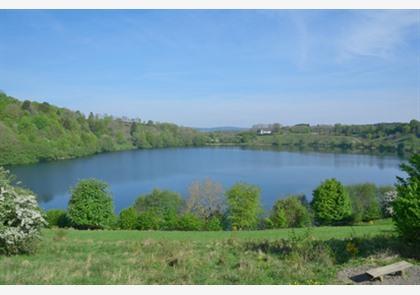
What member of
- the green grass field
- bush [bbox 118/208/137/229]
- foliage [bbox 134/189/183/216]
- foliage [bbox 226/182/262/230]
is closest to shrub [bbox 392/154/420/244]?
the green grass field

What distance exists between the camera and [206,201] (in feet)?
105

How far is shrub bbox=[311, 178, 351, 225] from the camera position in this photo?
25781 millimetres

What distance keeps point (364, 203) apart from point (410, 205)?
89.6 ft

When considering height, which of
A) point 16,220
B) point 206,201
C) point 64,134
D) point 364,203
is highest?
point 64,134

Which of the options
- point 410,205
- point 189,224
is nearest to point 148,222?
point 189,224

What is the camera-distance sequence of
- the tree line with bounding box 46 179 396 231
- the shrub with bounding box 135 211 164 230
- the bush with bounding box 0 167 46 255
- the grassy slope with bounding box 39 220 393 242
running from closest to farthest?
the bush with bounding box 0 167 46 255, the grassy slope with bounding box 39 220 393 242, the tree line with bounding box 46 179 396 231, the shrub with bounding box 135 211 164 230

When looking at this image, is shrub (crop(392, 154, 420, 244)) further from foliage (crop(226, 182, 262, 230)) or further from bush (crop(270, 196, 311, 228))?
foliage (crop(226, 182, 262, 230))

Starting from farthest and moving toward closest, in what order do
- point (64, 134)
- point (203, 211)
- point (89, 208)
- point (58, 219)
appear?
point (64, 134) → point (203, 211) → point (58, 219) → point (89, 208)

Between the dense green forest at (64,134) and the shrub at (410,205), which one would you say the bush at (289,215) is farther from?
the dense green forest at (64,134)

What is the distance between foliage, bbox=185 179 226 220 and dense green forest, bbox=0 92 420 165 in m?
40.8

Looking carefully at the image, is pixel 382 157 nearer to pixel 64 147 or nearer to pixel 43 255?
pixel 64 147

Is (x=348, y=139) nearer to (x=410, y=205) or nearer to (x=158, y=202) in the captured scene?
(x=158, y=202)

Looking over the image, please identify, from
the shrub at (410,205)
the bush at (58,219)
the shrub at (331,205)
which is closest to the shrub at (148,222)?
the bush at (58,219)

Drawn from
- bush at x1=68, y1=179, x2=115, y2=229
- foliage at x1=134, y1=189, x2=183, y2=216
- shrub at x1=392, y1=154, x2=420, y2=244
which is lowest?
foliage at x1=134, y1=189, x2=183, y2=216
